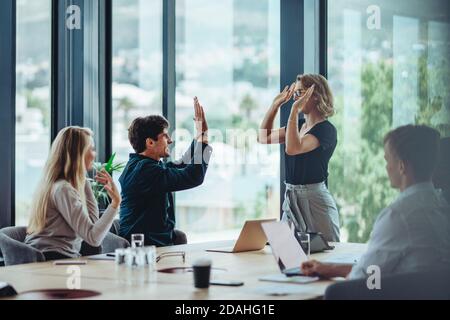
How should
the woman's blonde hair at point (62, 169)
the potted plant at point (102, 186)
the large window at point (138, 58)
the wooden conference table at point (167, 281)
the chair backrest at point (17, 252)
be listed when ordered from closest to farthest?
the wooden conference table at point (167, 281)
the chair backrest at point (17, 252)
the woman's blonde hair at point (62, 169)
the potted plant at point (102, 186)
the large window at point (138, 58)

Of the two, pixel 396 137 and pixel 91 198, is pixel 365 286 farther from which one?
pixel 91 198

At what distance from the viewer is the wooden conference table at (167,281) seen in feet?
8.25

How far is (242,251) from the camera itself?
3.96 m

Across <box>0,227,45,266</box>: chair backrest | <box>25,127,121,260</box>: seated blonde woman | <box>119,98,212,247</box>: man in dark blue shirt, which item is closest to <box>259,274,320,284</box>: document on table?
<box>25,127,121,260</box>: seated blonde woman

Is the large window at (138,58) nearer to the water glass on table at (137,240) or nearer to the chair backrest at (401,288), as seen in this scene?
the water glass on table at (137,240)

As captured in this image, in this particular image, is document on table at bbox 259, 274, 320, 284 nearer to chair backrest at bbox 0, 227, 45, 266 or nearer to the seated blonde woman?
the seated blonde woman

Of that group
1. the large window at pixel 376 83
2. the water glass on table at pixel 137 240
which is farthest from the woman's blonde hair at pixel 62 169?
the large window at pixel 376 83

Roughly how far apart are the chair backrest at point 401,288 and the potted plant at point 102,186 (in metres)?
3.49

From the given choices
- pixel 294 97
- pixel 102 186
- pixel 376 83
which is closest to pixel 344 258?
pixel 294 97

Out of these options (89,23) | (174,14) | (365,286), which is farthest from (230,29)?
(365,286)

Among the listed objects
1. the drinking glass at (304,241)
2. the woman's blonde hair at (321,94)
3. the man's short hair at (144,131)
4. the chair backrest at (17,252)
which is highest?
the woman's blonde hair at (321,94)

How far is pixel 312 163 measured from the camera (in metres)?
4.83

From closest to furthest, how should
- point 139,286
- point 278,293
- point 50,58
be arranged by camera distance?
point 278,293 < point 139,286 < point 50,58

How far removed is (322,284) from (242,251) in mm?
1248
